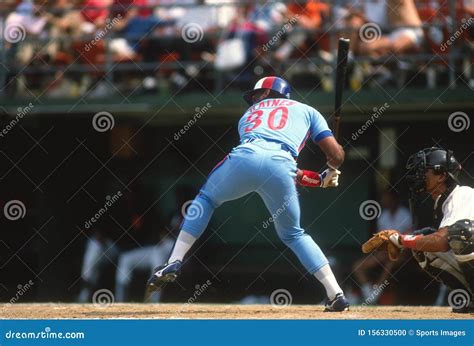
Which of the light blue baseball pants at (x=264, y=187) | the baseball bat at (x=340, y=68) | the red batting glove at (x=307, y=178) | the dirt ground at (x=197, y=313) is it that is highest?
the baseball bat at (x=340, y=68)

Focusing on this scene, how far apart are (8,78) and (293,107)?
5658 millimetres

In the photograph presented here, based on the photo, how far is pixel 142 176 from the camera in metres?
13.1

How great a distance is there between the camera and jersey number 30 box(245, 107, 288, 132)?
25.9ft
